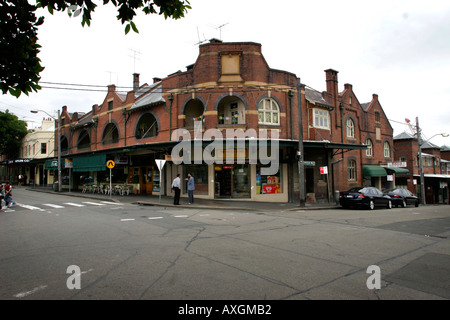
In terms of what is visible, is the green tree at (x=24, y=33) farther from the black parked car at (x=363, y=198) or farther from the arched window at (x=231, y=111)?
the black parked car at (x=363, y=198)

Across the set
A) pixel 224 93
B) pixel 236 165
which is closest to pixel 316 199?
pixel 236 165

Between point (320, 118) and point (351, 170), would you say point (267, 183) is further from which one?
point (351, 170)

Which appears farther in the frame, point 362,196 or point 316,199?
point 316,199

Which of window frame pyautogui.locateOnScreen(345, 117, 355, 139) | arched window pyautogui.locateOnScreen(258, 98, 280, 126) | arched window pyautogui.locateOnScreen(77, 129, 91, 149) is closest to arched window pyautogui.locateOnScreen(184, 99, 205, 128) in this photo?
arched window pyautogui.locateOnScreen(258, 98, 280, 126)

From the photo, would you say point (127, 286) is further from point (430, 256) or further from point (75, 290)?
point (430, 256)

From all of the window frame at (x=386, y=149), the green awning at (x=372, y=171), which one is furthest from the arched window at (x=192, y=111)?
the window frame at (x=386, y=149)

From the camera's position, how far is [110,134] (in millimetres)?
30547

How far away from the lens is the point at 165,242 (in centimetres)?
740

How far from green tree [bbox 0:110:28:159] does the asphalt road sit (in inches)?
1837

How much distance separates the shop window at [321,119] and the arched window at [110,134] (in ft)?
60.8

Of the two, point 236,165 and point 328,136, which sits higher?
point 328,136

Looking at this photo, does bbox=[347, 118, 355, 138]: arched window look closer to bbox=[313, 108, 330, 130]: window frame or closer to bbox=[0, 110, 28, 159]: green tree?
bbox=[313, 108, 330, 130]: window frame

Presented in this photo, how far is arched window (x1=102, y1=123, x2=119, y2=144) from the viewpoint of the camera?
97.7ft
